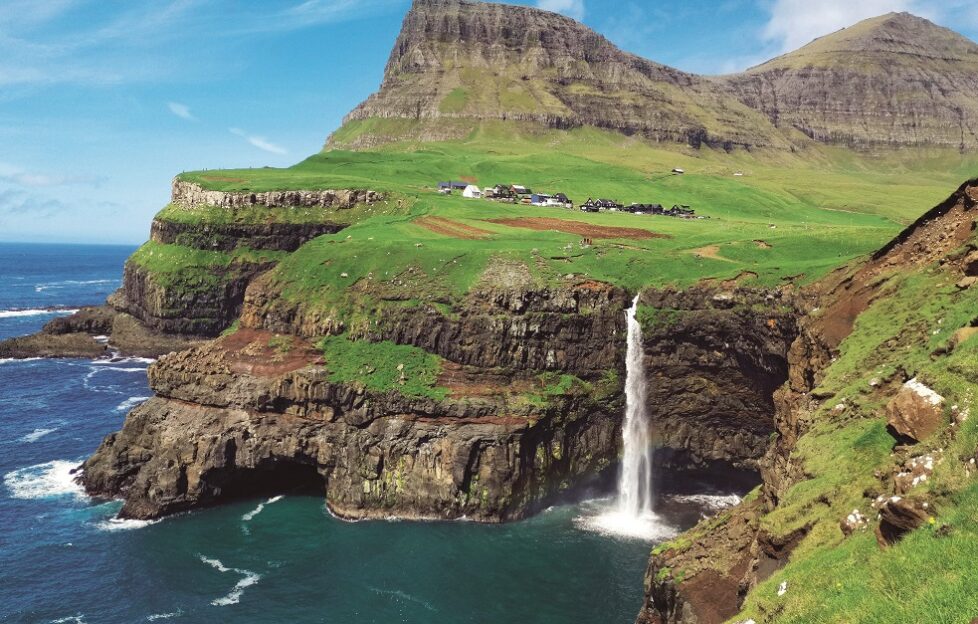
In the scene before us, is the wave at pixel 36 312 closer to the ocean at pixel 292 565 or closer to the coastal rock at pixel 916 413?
the ocean at pixel 292 565

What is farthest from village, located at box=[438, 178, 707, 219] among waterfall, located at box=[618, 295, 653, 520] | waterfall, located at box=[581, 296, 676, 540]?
waterfall, located at box=[581, 296, 676, 540]

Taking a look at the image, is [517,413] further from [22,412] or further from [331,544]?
[22,412]

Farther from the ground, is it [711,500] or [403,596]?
[711,500]

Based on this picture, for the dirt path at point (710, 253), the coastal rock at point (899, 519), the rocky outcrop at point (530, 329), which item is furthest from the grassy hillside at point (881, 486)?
the dirt path at point (710, 253)

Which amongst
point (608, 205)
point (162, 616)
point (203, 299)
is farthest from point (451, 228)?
point (162, 616)

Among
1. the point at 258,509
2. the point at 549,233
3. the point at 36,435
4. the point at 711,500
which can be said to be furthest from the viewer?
the point at 549,233

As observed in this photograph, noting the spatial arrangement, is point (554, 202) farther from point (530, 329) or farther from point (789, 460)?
point (789, 460)

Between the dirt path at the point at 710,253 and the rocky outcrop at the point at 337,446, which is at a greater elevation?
the dirt path at the point at 710,253

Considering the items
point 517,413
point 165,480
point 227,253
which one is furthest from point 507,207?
point 165,480
